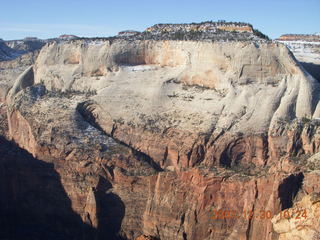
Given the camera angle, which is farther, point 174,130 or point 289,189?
point 174,130

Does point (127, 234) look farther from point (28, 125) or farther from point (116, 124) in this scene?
point (28, 125)

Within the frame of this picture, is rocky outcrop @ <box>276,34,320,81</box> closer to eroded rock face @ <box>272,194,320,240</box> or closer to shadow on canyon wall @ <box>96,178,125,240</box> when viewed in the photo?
shadow on canyon wall @ <box>96,178,125,240</box>

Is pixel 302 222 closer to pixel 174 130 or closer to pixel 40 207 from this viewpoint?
pixel 174 130
